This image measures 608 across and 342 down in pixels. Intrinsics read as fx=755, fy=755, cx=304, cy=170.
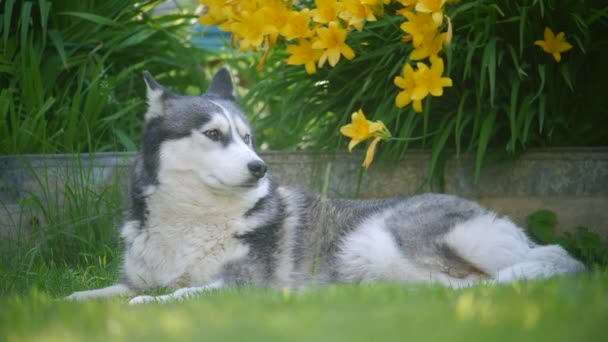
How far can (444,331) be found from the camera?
2129 mm

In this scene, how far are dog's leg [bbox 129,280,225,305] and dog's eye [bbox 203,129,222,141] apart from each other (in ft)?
2.53

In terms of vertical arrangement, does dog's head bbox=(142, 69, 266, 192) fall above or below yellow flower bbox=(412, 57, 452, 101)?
below

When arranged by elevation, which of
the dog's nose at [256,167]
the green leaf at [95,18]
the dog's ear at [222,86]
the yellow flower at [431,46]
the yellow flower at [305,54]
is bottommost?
the dog's nose at [256,167]

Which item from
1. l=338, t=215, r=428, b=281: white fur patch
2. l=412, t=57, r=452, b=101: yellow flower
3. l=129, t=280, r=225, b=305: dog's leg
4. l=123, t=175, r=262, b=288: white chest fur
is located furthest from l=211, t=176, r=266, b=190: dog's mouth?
l=412, t=57, r=452, b=101: yellow flower

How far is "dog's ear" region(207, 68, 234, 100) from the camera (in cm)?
456

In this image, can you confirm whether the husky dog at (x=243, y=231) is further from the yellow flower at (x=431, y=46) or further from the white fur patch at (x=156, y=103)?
the yellow flower at (x=431, y=46)

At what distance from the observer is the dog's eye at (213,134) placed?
13.2ft

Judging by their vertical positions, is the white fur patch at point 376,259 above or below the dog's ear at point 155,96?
below

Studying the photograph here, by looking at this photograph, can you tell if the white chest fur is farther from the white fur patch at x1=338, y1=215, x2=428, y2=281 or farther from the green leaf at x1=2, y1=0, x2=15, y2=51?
the green leaf at x1=2, y1=0, x2=15, y2=51

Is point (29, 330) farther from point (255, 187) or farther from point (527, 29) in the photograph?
point (527, 29)

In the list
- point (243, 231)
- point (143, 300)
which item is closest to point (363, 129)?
point (243, 231)

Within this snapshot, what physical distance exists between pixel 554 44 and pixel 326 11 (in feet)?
4.80

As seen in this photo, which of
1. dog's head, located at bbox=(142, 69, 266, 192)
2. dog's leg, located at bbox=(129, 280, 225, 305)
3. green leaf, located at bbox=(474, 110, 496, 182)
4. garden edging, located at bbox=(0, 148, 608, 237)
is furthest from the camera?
garden edging, located at bbox=(0, 148, 608, 237)

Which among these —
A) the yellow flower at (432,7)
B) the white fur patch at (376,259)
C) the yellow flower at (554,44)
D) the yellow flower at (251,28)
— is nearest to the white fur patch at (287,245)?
the white fur patch at (376,259)
